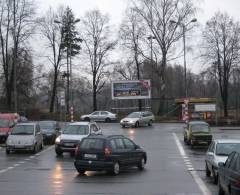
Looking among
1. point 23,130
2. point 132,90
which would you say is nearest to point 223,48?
point 132,90

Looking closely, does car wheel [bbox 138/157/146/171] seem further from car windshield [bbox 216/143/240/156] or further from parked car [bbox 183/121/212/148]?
parked car [bbox 183/121/212/148]

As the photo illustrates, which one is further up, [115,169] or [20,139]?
[20,139]

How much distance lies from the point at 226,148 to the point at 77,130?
1348 cm

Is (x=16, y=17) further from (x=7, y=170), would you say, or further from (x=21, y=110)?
(x=7, y=170)

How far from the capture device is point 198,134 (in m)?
40.8

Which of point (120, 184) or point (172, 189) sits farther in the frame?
point (120, 184)

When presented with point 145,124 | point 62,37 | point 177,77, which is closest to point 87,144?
point 145,124

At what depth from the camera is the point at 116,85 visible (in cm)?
7912

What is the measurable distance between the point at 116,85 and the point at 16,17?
16.1 m

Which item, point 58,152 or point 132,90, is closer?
point 58,152

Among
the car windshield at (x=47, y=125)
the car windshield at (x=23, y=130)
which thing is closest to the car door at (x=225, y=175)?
the car windshield at (x=23, y=130)

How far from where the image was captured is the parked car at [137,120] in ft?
207

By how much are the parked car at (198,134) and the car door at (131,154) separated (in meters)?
15.0

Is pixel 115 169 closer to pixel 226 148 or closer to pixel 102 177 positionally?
pixel 102 177
